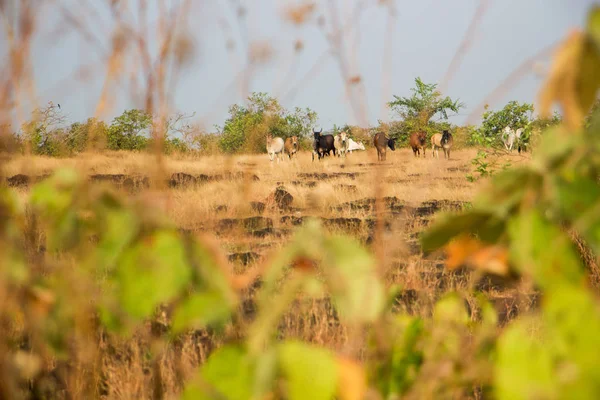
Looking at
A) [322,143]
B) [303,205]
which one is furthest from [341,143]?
[303,205]

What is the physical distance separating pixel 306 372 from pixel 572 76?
0.37 m

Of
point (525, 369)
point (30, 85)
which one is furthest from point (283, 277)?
point (525, 369)

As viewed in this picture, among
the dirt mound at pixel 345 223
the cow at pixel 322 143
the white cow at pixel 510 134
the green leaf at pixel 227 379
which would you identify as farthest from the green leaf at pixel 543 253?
the cow at pixel 322 143

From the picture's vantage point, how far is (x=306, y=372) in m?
0.55

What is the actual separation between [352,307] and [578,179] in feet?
0.90

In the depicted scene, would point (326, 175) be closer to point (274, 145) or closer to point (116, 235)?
point (274, 145)

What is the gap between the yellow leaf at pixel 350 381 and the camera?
61 centimetres

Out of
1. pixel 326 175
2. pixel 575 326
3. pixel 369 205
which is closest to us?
pixel 575 326

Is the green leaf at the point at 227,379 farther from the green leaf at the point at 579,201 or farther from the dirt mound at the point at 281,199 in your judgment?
the dirt mound at the point at 281,199

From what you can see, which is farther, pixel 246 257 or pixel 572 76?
pixel 246 257

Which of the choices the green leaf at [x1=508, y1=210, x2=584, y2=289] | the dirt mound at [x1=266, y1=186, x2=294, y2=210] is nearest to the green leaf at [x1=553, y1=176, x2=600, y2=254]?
the green leaf at [x1=508, y1=210, x2=584, y2=289]

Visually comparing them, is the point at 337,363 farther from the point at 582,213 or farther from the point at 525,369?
the point at 582,213

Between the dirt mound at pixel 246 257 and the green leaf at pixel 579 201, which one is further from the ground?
the green leaf at pixel 579 201

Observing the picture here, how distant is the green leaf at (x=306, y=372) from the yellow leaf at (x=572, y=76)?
314mm
